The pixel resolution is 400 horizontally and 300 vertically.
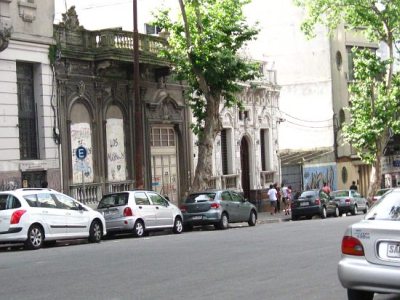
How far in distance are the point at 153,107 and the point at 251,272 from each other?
21657 mm

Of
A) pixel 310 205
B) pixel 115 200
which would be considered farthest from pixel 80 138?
pixel 310 205

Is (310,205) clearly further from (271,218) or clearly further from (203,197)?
(203,197)

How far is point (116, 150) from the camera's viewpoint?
1292 inches

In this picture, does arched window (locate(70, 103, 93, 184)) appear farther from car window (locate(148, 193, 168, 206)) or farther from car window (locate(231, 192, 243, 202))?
car window (locate(231, 192, 243, 202))

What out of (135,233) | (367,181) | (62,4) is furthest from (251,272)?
(367,181)

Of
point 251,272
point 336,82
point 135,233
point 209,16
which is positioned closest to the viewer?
point 251,272

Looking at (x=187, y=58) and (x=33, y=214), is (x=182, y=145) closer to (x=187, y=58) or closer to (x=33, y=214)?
(x=187, y=58)

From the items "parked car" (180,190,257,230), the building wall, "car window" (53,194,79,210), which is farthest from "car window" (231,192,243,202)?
"car window" (53,194,79,210)

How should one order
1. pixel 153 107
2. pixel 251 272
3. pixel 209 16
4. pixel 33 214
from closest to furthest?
pixel 251 272, pixel 33 214, pixel 209 16, pixel 153 107

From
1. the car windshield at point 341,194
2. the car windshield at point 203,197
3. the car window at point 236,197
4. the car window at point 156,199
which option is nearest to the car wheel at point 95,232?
the car window at point 156,199

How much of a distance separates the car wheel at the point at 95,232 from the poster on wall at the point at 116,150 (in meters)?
9.00

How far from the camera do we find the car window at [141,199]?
2580 cm

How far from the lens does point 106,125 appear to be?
32.3 m

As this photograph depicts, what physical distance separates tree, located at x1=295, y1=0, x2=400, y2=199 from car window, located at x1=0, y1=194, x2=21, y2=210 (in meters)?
25.4
